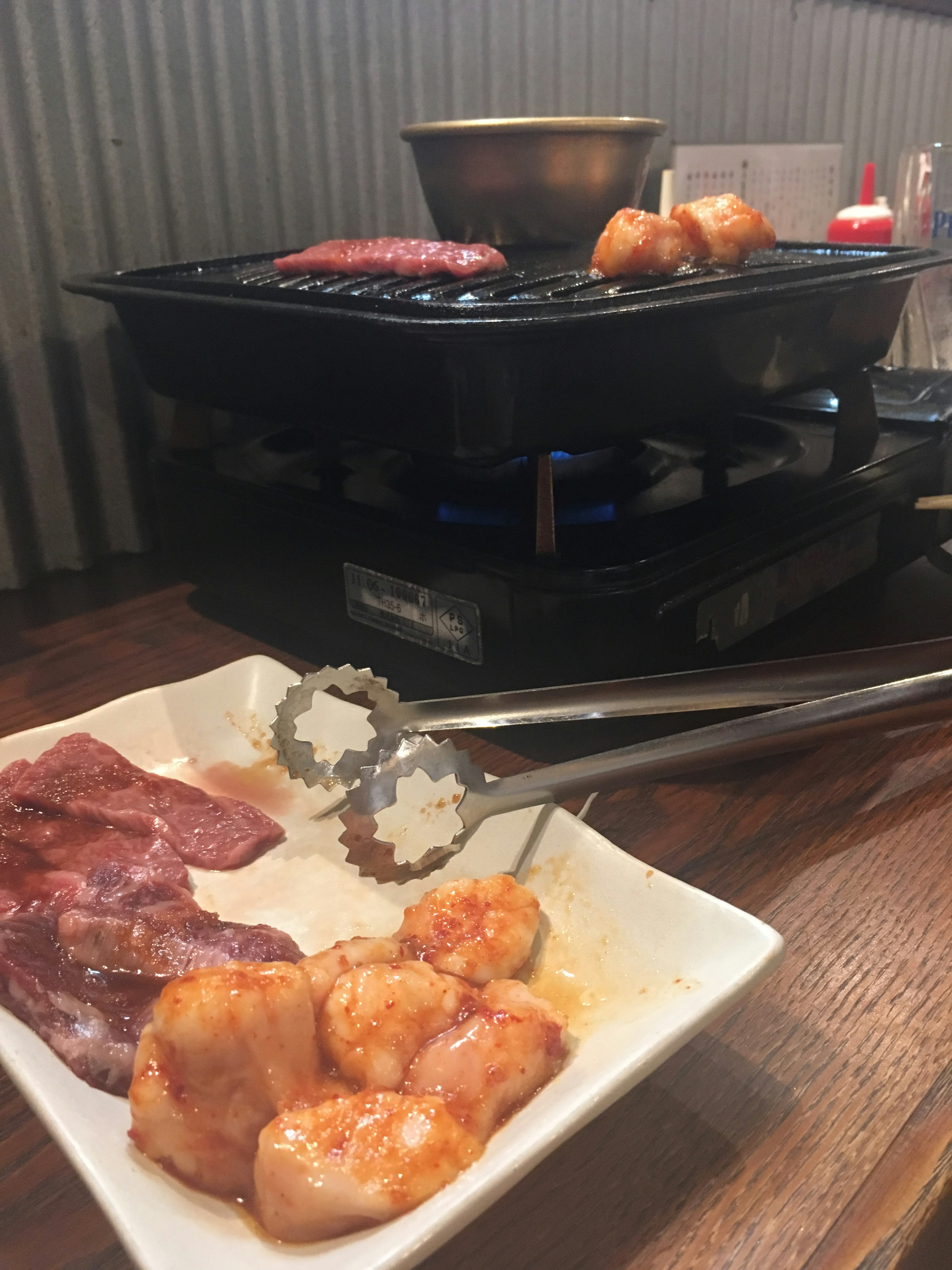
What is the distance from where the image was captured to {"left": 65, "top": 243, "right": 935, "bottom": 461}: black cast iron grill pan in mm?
856

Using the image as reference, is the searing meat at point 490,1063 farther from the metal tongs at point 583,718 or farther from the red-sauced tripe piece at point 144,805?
the red-sauced tripe piece at point 144,805

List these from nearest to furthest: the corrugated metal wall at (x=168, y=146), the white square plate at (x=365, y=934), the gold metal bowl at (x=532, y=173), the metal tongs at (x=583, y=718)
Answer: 1. the white square plate at (x=365, y=934)
2. the metal tongs at (x=583, y=718)
3. the gold metal bowl at (x=532, y=173)
4. the corrugated metal wall at (x=168, y=146)

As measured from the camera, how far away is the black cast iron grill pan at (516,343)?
0.86 m

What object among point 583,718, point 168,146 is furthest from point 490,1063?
point 168,146

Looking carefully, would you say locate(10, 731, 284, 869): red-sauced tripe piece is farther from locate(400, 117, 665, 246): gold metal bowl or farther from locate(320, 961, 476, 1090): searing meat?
locate(400, 117, 665, 246): gold metal bowl

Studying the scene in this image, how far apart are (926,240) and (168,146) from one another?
170 cm

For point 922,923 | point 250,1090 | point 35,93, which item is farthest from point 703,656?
point 35,93

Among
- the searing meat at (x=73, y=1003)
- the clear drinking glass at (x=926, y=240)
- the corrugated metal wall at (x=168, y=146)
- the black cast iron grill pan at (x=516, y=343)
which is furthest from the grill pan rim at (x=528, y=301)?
the clear drinking glass at (x=926, y=240)

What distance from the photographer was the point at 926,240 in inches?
91.0

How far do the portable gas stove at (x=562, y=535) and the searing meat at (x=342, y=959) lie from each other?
348 mm

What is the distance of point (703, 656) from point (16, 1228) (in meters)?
0.74

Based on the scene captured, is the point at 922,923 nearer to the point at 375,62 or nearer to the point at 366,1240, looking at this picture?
the point at 366,1240

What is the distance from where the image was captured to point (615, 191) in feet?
4.55

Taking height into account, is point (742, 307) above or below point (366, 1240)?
above
